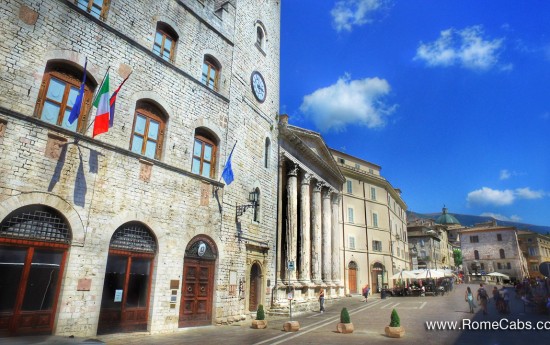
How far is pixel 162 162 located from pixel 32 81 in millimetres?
4714

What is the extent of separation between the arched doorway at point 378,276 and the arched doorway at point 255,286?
24.0 m

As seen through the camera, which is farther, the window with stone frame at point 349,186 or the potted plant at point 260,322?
the window with stone frame at point 349,186

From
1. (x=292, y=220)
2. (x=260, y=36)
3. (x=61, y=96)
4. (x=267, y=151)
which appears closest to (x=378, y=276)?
(x=292, y=220)

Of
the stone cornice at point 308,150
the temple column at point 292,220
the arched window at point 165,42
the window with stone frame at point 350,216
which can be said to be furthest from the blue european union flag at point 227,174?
the window with stone frame at point 350,216

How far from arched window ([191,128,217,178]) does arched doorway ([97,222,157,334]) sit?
3674 mm

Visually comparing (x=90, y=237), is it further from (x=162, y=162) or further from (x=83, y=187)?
(x=162, y=162)

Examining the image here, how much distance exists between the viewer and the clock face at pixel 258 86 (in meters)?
19.8

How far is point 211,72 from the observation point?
16531 millimetres

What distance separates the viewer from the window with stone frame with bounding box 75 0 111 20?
1155 cm

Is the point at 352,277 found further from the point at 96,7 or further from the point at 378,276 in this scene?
the point at 96,7

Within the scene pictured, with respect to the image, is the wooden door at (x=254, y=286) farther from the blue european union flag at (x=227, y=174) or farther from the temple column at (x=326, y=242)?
the temple column at (x=326, y=242)

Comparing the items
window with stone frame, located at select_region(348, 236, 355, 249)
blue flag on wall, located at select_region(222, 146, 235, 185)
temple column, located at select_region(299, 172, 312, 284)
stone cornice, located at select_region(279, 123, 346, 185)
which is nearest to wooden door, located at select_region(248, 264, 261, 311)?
blue flag on wall, located at select_region(222, 146, 235, 185)

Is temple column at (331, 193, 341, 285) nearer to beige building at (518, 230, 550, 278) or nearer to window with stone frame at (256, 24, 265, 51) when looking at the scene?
window with stone frame at (256, 24, 265, 51)

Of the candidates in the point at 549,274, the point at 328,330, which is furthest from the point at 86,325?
the point at 549,274
